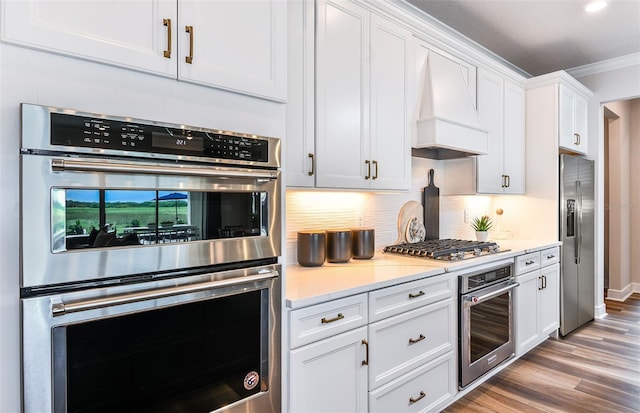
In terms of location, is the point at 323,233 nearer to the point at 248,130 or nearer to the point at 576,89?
the point at 248,130

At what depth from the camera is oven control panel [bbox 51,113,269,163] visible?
3.27ft

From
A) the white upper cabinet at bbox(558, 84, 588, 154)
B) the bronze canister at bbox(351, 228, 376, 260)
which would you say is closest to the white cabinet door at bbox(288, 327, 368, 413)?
the bronze canister at bbox(351, 228, 376, 260)

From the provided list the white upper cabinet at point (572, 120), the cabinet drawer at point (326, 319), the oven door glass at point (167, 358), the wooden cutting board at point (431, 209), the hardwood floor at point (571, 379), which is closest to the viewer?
the oven door glass at point (167, 358)

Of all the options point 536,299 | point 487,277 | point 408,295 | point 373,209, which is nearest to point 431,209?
point 373,209

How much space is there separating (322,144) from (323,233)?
54 cm

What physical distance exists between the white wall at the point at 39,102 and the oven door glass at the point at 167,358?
106 millimetres

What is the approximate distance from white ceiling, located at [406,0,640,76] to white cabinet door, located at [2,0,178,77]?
2.27 meters

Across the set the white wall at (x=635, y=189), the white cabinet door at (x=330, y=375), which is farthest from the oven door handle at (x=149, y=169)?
the white wall at (x=635, y=189)

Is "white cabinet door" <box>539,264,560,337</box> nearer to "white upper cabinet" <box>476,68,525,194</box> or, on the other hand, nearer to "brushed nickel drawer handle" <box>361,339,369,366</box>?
"white upper cabinet" <box>476,68,525,194</box>

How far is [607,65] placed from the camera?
4.09 meters

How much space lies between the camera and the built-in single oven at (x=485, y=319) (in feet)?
7.64

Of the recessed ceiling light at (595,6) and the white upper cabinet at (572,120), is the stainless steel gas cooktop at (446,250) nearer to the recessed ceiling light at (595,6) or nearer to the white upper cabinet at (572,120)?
the white upper cabinet at (572,120)

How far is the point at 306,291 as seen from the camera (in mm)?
1607

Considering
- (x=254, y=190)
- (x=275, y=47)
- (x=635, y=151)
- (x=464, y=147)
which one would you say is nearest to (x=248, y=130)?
(x=254, y=190)
